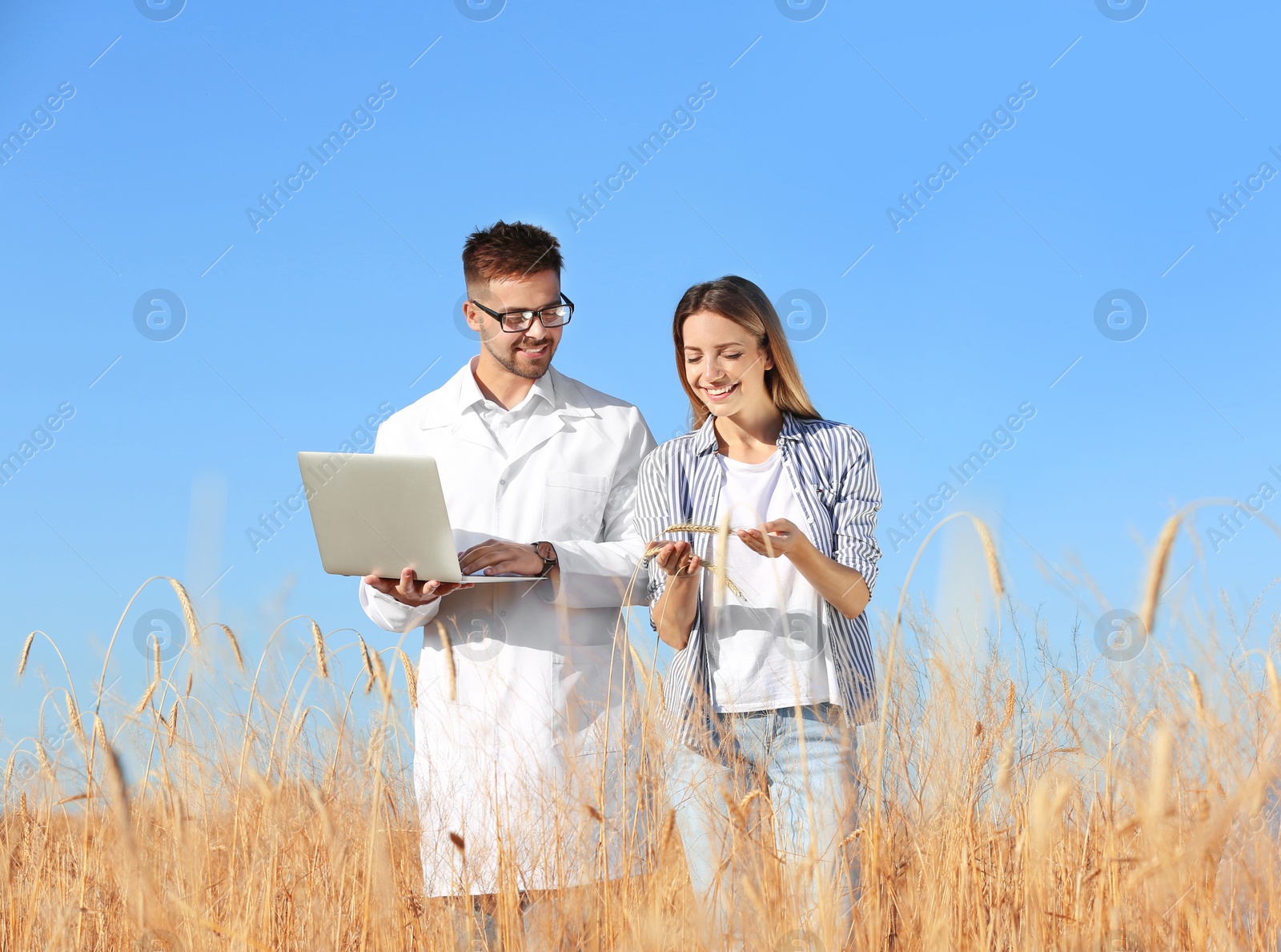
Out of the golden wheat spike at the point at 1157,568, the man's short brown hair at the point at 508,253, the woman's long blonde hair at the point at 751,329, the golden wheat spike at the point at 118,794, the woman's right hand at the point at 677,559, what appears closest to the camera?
the golden wheat spike at the point at 118,794

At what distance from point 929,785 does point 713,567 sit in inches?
33.0

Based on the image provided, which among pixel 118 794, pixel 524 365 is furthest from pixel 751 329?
pixel 118 794

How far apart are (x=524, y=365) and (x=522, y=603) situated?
0.77 metres

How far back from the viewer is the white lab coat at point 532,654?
9.26 ft

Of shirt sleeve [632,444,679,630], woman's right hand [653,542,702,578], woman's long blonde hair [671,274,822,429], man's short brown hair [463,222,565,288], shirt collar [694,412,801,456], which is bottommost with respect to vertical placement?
woman's right hand [653,542,702,578]

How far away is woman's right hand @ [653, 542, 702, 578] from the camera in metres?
2.65

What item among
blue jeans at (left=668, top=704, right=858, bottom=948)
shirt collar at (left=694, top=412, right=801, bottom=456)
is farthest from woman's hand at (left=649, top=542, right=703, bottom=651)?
shirt collar at (left=694, top=412, right=801, bottom=456)

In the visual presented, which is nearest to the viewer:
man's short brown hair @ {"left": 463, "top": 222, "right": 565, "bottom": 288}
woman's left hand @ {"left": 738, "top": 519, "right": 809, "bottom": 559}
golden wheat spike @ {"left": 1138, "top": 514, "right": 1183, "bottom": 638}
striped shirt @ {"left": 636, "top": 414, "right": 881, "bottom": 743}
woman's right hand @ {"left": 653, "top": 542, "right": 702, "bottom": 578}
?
golden wheat spike @ {"left": 1138, "top": 514, "right": 1183, "bottom": 638}

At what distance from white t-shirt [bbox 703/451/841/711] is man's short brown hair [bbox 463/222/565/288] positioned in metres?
0.98

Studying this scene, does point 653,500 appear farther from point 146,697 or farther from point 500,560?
point 146,697

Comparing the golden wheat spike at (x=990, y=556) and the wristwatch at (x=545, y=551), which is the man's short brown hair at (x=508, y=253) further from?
the golden wheat spike at (x=990, y=556)

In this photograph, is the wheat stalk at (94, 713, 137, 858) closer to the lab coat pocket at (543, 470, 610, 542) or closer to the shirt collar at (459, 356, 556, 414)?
the lab coat pocket at (543, 470, 610, 542)

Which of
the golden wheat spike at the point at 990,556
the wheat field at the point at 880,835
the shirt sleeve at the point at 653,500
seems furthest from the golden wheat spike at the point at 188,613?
the golden wheat spike at the point at 990,556

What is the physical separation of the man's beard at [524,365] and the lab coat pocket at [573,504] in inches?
13.2
